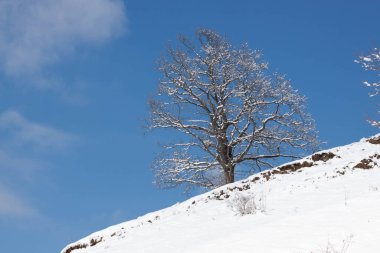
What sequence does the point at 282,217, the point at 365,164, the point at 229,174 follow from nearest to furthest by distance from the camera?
the point at 282,217 → the point at 365,164 → the point at 229,174

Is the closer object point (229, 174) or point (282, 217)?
point (282, 217)

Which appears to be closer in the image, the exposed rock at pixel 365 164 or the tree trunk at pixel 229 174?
the exposed rock at pixel 365 164

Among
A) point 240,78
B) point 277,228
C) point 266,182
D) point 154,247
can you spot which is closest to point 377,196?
point 277,228

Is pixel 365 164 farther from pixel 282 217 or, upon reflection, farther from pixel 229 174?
pixel 229 174

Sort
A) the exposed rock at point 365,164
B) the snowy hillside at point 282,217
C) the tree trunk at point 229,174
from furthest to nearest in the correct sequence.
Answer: the tree trunk at point 229,174
the exposed rock at point 365,164
the snowy hillside at point 282,217

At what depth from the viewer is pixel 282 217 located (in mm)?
11461

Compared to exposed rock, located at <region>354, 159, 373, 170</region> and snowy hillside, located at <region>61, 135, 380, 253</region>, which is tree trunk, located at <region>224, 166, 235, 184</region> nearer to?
snowy hillside, located at <region>61, 135, 380, 253</region>

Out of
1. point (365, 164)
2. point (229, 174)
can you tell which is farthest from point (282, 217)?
point (229, 174)

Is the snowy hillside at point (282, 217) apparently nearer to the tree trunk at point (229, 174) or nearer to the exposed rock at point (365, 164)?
the exposed rock at point (365, 164)

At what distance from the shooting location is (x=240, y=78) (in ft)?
79.7

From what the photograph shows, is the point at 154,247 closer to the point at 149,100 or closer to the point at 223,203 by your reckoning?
the point at 223,203

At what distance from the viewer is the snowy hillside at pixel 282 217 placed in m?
9.15

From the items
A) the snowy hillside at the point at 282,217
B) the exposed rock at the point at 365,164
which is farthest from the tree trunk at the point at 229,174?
the exposed rock at the point at 365,164

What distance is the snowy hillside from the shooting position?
9.15m
